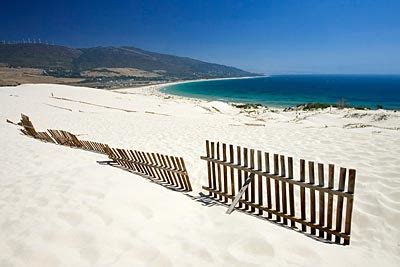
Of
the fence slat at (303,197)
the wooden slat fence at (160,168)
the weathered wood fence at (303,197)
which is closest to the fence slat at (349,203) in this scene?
the weathered wood fence at (303,197)

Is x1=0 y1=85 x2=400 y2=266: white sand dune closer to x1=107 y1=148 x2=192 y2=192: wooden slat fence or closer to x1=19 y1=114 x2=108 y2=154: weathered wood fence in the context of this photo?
x1=107 y1=148 x2=192 y2=192: wooden slat fence

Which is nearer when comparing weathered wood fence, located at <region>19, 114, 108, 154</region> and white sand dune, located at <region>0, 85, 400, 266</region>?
white sand dune, located at <region>0, 85, 400, 266</region>

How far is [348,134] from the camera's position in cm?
1213

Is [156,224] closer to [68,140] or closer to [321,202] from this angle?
[321,202]

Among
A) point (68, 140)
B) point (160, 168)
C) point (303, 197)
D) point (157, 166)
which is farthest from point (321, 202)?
point (68, 140)

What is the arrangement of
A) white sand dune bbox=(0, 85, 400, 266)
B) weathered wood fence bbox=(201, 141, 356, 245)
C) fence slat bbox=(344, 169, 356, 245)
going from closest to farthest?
white sand dune bbox=(0, 85, 400, 266) < fence slat bbox=(344, 169, 356, 245) < weathered wood fence bbox=(201, 141, 356, 245)

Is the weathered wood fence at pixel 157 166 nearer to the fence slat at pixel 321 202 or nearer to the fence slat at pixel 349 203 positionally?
the fence slat at pixel 321 202

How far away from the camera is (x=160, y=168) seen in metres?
7.51

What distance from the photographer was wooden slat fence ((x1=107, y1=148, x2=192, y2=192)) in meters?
7.09

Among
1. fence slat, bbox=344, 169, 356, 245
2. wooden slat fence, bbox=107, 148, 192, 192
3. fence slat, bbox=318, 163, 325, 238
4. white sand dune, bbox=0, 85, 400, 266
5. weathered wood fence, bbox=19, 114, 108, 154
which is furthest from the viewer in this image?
weathered wood fence, bbox=19, 114, 108, 154

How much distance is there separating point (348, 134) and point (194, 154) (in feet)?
21.9

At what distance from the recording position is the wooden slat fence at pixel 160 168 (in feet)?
23.3

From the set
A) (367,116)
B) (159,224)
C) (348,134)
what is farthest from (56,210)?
(367,116)

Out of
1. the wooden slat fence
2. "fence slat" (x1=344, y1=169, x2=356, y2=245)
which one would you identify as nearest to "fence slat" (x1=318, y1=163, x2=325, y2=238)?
"fence slat" (x1=344, y1=169, x2=356, y2=245)
